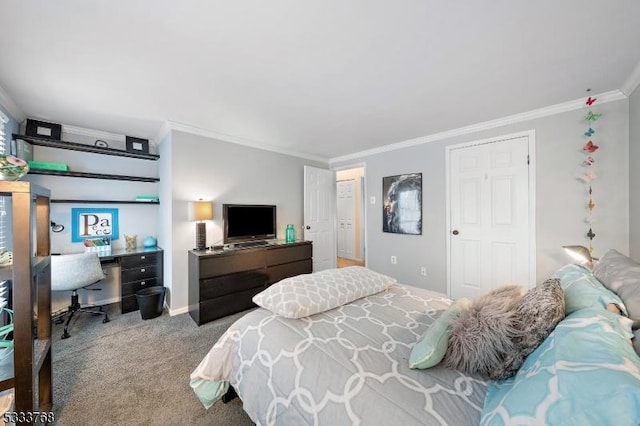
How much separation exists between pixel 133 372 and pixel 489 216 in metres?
3.97

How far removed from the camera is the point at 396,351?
1.12m

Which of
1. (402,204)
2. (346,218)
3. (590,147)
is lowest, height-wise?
(346,218)

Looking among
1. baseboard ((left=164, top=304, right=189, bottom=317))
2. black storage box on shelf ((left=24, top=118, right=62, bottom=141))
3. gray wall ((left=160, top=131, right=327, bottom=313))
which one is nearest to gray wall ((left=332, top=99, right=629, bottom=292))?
gray wall ((left=160, top=131, right=327, bottom=313))

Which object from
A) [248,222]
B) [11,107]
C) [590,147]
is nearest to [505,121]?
[590,147]

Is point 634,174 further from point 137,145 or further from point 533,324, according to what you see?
point 137,145

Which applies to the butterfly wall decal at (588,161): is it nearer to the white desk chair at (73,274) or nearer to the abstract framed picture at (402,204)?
the abstract framed picture at (402,204)

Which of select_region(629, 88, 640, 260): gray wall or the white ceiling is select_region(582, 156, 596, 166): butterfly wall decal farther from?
the white ceiling

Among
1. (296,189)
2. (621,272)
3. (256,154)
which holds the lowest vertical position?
(621,272)

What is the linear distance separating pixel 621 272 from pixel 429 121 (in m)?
2.29

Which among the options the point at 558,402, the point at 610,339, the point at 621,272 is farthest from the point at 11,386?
the point at 621,272

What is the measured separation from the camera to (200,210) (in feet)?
9.71

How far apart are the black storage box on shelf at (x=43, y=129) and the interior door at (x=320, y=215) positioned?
3208mm

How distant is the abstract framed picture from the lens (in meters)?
3.62

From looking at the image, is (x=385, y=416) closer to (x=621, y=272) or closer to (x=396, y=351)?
(x=396, y=351)
